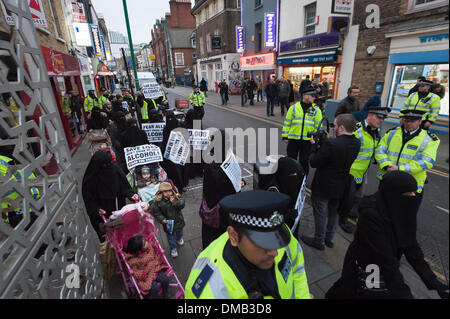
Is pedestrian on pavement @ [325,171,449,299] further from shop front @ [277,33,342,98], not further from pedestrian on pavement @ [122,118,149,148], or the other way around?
shop front @ [277,33,342,98]

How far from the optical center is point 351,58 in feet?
39.6

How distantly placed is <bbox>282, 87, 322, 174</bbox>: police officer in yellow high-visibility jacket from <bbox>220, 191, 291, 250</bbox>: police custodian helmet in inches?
156

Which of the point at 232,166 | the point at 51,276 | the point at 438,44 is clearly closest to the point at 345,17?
the point at 232,166

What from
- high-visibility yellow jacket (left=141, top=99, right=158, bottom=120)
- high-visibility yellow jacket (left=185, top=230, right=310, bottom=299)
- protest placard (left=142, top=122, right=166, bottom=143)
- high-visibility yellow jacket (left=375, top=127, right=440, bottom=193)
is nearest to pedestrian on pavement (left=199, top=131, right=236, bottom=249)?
high-visibility yellow jacket (left=185, top=230, right=310, bottom=299)

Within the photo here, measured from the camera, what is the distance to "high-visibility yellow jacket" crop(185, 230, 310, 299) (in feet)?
4.71

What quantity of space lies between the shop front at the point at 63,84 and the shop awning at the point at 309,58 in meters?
12.8

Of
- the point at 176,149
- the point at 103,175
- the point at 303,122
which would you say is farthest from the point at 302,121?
the point at 103,175

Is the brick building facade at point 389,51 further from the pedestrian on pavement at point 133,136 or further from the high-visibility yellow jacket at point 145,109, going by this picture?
the pedestrian on pavement at point 133,136

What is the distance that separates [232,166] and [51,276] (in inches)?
82.2

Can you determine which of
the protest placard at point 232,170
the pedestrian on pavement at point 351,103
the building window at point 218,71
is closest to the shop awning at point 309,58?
the pedestrian on pavement at point 351,103

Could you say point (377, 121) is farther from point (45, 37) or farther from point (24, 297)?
point (45, 37)

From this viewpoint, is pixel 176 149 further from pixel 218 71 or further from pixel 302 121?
pixel 218 71

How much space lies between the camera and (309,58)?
14680 millimetres

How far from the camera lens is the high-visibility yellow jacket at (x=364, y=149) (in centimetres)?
391
